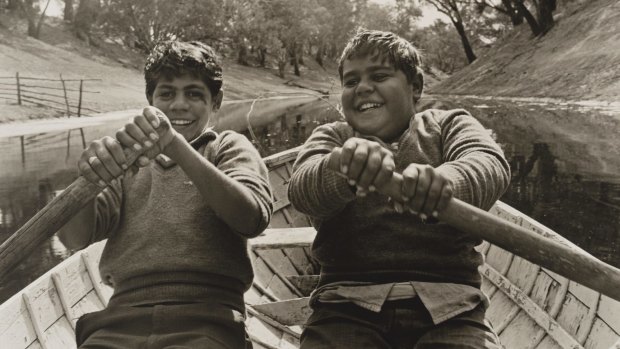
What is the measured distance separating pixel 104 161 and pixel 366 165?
851mm

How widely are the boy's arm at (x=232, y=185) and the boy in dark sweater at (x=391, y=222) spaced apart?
16 centimetres

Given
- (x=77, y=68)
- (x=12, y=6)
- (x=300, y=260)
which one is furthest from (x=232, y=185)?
(x=12, y=6)

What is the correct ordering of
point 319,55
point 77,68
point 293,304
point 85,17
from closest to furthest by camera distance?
point 293,304 → point 77,68 → point 85,17 → point 319,55

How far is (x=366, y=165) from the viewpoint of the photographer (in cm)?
186

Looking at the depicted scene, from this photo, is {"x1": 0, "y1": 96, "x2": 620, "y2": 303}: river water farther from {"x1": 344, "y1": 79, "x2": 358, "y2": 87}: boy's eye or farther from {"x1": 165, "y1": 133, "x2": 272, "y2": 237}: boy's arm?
{"x1": 165, "y1": 133, "x2": 272, "y2": 237}: boy's arm

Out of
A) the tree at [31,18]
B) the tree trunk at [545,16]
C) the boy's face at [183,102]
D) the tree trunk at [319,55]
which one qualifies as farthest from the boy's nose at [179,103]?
the tree trunk at [319,55]

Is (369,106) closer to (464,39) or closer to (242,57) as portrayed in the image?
(464,39)

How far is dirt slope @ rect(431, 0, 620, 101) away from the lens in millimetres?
21859

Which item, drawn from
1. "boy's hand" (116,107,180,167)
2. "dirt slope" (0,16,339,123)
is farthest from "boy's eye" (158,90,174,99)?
"dirt slope" (0,16,339,123)

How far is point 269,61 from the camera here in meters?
58.6

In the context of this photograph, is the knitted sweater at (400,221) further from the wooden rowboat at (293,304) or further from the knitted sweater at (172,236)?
the wooden rowboat at (293,304)

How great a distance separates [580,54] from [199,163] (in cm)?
2560

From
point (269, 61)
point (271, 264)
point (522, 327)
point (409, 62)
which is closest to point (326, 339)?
point (409, 62)

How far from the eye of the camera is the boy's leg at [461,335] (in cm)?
214
